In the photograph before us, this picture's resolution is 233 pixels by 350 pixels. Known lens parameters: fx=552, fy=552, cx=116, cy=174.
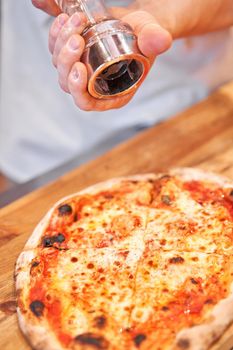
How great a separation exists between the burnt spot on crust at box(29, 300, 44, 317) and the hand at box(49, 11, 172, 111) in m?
0.51

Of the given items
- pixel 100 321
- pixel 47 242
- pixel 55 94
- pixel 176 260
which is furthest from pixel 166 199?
pixel 55 94

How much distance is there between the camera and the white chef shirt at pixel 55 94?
2.29m

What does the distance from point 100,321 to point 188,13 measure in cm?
109

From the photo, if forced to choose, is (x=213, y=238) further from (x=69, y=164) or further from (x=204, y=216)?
(x=69, y=164)

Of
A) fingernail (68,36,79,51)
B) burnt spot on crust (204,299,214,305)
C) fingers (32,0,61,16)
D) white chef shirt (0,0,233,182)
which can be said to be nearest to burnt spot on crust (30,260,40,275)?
burnt spot on crust (204,299,214,305)

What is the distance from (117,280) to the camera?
1.43 meters

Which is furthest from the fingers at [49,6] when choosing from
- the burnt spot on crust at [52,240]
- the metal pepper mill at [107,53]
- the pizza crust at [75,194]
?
the burnt spot on crust at [52,240]

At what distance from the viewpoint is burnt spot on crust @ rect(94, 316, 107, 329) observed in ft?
4.28

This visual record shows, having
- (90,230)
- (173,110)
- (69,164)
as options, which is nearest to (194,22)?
(173,110)

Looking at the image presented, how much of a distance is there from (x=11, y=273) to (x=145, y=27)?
0.77 metres

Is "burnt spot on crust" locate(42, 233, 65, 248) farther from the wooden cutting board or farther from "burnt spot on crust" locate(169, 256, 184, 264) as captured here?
"burnt spot on crust" locate(169, 256, 184, 264)

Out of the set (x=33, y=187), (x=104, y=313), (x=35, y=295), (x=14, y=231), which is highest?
(x=33, y=187)

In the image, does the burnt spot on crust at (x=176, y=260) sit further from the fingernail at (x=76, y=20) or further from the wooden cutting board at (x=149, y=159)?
the fingernail at (x=76, y=20)

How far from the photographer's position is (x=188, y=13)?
73.3 inches
